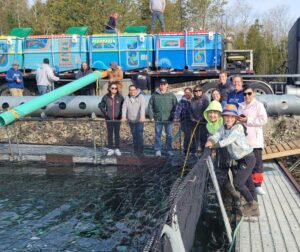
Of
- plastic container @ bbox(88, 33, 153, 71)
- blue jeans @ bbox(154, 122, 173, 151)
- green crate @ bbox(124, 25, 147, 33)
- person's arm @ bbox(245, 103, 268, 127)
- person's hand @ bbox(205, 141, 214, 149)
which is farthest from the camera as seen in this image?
green crate @ bbox(124, 25, 147, 33)

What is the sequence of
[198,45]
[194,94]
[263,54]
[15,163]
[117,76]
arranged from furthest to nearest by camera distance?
[263,54]
[198,45]
[117,76]
[15,163]
[194,94]

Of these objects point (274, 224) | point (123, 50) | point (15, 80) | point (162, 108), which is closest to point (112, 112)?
point (162, 108)

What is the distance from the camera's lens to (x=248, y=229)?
19.3 ft

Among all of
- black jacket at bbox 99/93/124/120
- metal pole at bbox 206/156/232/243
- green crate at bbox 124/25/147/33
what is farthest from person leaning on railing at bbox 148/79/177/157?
green crate at bbox 124/25/147/33

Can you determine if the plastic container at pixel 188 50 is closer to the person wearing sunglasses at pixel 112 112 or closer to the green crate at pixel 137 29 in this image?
the green crate at pixel 137 29

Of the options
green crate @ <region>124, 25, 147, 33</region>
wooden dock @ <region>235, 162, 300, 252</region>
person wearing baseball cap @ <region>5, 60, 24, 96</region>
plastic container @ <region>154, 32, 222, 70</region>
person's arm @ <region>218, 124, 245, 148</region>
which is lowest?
wooden dock @ <region>235, 162, 300, 252</region>

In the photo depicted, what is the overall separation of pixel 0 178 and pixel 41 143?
1.85 meters

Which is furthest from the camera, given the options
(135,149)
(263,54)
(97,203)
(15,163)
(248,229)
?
(263,54)

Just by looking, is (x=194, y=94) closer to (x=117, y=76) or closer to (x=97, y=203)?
(x=97, y=203)

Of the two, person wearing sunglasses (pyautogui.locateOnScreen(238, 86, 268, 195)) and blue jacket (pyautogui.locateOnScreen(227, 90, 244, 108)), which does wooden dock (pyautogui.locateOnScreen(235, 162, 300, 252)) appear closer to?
person wearing sunglasses (pyautogui.locateOnScreen(238, 86, 268, 195))

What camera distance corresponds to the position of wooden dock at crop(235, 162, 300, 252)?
211 inches

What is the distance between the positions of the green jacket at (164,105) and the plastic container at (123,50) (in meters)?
6.34

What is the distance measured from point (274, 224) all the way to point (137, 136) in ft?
14.3

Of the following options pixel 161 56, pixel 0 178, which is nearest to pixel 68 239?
pixel 0 178
